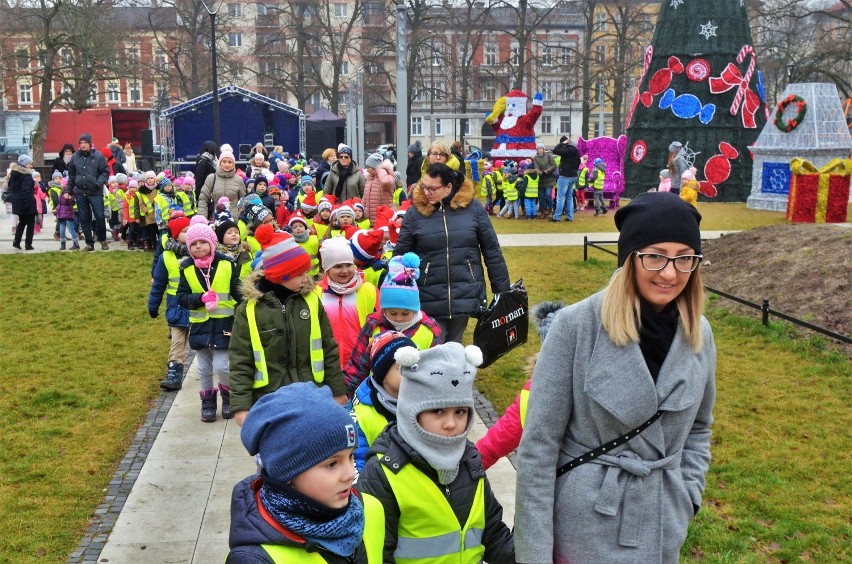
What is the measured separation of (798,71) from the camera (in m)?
42.0

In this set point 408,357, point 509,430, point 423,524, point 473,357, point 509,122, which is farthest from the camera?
point 509,122

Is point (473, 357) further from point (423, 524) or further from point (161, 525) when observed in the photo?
point (161, 525)

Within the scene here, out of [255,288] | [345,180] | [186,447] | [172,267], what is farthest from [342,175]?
[255,288]

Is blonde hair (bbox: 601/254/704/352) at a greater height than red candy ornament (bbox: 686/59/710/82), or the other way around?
red candy ornament (bbox: 686/59/710/82)

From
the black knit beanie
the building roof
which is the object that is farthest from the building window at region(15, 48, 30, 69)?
the black knit beanie

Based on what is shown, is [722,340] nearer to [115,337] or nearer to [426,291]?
[426,291]

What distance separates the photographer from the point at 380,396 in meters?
4.42

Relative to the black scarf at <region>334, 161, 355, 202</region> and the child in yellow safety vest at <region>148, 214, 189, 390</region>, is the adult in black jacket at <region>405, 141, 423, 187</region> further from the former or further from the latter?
the child in yellow safety vest at <region>148, 214, 189, 390</region>

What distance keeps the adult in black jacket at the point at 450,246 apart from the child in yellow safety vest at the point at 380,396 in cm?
257

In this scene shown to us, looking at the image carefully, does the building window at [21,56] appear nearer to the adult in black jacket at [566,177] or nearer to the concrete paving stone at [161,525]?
the adult in black jacket at [566,177]

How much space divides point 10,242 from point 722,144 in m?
18.3

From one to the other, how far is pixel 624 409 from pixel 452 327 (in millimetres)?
4547

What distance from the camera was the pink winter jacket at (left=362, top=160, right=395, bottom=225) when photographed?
1248 cm

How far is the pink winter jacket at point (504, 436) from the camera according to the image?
404 centimetres
